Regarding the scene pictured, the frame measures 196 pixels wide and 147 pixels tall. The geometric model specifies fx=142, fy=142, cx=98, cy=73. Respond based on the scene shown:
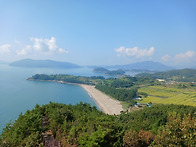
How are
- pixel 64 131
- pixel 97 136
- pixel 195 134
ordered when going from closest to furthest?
pixel 195 134 < pixel 97 136 < pixel 64 131

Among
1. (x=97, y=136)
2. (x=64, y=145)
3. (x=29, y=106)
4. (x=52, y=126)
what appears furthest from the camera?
(x=29, y=106)

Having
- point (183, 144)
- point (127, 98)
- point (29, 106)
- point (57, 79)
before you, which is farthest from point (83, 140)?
point (57, 79)

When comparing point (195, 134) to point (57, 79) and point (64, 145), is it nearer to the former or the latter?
point (64, 145)

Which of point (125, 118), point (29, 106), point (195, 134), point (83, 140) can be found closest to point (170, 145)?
point (195, 134)

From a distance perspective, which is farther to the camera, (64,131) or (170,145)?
(64,131)

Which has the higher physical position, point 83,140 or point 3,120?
point 83,140

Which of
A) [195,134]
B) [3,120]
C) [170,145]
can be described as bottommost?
[3,120]

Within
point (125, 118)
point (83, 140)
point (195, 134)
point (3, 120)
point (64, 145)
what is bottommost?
point (3, 120)

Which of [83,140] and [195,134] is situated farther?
[83,140]

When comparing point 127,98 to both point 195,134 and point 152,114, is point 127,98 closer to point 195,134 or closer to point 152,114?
point 152,114
